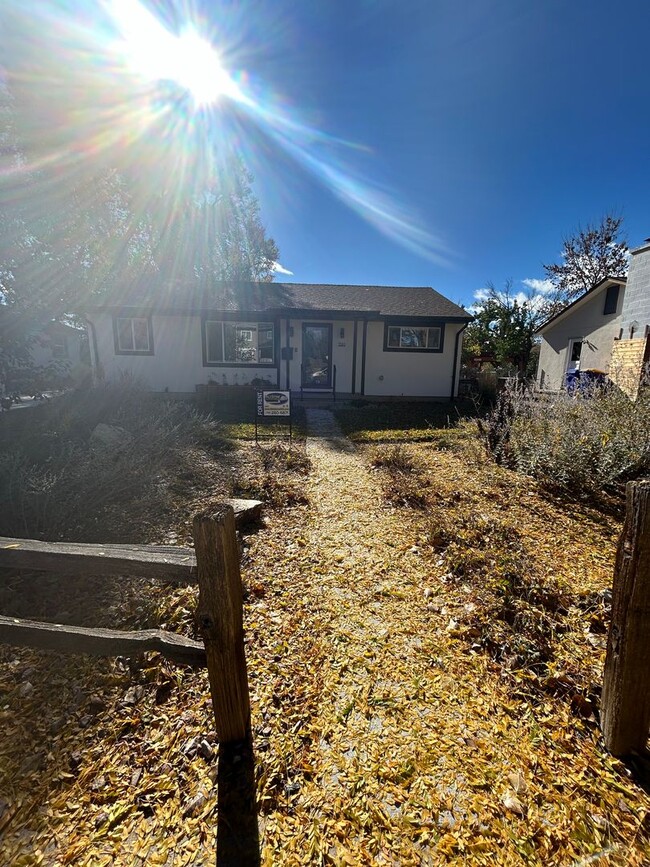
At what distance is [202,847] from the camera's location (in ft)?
4.50

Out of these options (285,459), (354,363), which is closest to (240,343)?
(354,363)

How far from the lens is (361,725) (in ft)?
6.06

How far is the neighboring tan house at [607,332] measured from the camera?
34.0ft

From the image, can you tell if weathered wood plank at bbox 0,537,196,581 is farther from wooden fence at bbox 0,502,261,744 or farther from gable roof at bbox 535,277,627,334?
gable roof at bbox 535,277,627,334

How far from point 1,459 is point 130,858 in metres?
3.84

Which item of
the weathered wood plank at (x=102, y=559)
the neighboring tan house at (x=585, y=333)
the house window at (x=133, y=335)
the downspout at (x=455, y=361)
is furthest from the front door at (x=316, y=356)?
the weathered wood plank at (x=102, y=559)

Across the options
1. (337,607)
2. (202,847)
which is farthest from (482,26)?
(202,847)

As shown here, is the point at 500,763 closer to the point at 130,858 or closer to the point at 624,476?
the point at 130,858

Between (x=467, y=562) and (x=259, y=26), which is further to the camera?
(x=259, y=26)

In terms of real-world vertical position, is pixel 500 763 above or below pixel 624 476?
below

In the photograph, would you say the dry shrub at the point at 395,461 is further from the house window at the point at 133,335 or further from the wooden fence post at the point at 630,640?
the house window at the point at 133,335

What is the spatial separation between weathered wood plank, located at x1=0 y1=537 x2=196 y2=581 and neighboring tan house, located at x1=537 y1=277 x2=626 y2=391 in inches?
553

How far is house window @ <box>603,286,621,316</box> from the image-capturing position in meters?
13.9

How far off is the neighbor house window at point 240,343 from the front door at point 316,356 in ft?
4.03
